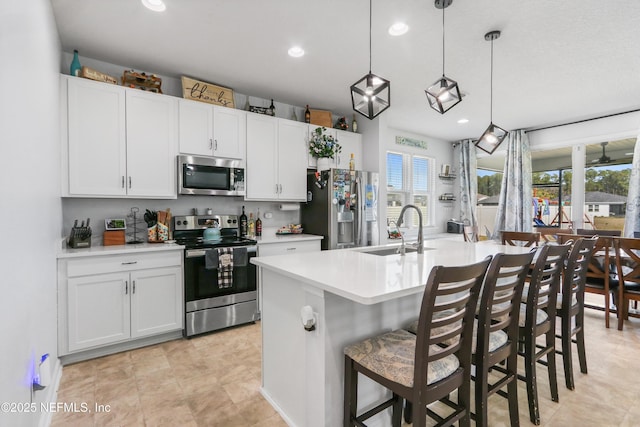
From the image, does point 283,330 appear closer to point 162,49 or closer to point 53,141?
point 53,141

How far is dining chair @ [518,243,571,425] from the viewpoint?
182 centimetres

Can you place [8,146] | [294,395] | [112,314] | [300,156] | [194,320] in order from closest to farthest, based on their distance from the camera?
[8,146]
[294,395]
[112,314]
[194,320]
[300,156]

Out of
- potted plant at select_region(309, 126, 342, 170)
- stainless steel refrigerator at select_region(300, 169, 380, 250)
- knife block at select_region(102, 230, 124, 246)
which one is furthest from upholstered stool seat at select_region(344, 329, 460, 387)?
potted plant at select_region(309, 126, 342, 170)

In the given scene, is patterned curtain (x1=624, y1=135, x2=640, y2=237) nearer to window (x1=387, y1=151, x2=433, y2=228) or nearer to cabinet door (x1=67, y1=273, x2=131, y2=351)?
window (x1=387, y1=151, x2=433, y2=228)

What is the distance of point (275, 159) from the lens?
3922 mm

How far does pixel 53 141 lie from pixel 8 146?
138 cm

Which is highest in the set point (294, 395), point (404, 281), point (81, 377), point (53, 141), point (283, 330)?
point (53, 141)

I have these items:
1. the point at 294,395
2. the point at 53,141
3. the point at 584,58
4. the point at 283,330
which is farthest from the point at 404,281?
the point at 584,58

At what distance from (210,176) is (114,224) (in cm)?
102

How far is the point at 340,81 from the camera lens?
11.6 ft

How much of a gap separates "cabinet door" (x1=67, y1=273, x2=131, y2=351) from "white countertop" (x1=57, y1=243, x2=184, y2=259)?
200 mm

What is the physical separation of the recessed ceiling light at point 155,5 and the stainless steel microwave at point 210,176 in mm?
Answer: 1352

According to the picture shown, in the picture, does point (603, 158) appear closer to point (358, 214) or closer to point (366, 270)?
point (358, 214)

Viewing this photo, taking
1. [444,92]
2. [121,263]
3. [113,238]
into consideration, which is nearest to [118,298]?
[121,263]
